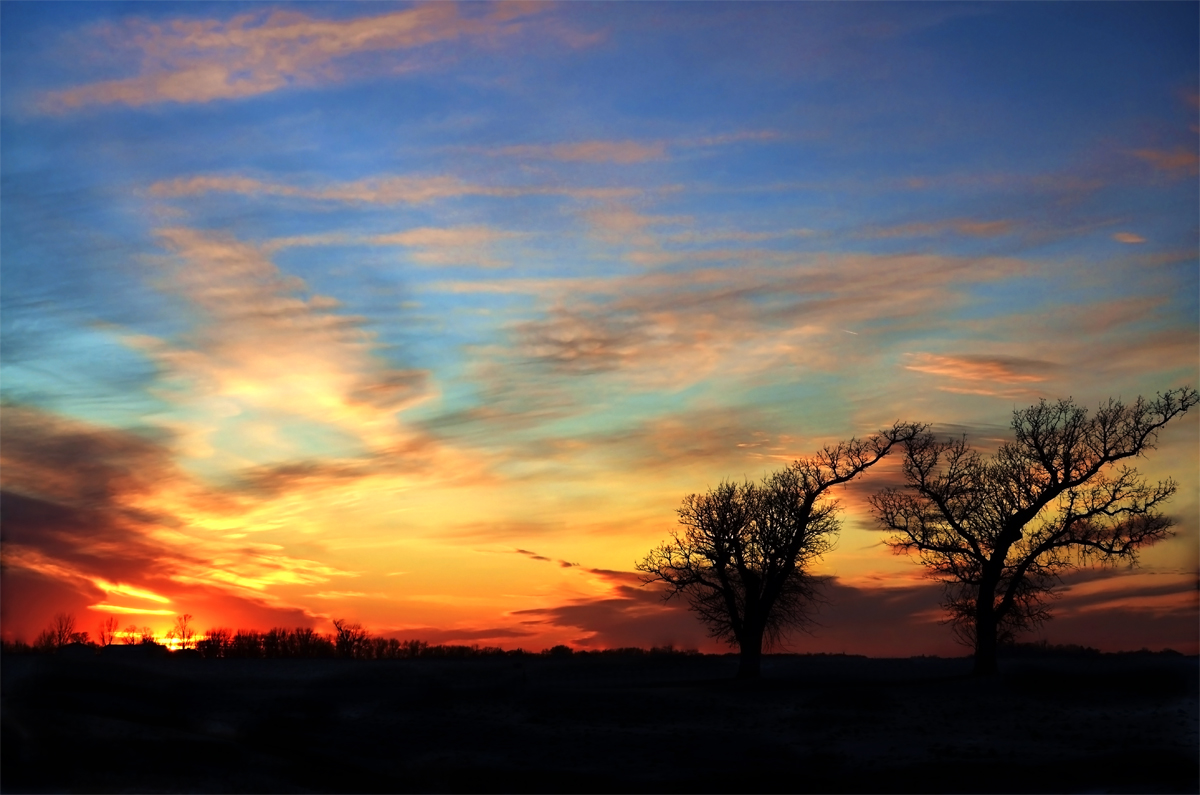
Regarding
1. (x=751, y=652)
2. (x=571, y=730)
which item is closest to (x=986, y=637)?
(x=751, y=652)

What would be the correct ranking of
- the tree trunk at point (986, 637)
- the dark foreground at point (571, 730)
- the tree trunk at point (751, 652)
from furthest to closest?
1. the tree trunk at point (751, 652)
2. the tree trunk at point (986, 637)
3. the dark foreground at point (571, 730)

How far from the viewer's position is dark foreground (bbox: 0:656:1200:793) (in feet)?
84.3

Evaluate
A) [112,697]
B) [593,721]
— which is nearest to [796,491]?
[593,721]

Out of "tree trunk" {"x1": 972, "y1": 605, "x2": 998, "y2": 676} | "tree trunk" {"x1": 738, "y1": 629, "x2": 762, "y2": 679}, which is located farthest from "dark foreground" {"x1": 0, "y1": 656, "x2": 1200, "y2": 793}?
"tree trunk" {"x1": 738, "y1": 629, "x2": 762, "y2": 679}

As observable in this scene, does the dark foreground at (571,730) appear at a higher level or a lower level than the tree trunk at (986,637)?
lower

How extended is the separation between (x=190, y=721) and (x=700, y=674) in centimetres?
2933

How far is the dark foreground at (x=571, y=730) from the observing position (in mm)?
25688

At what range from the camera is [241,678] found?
40625mm

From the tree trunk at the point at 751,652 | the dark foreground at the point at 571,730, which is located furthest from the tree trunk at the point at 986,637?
the tree trunk at the point at 751,652

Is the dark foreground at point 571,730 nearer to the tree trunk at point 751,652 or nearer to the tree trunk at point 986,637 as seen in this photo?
the tree trunk at point 986,637

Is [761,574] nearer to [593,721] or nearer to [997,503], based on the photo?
[997,503]

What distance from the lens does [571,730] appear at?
32.8 m

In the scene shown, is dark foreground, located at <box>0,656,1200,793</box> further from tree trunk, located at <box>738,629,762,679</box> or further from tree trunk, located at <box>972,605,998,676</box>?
tree trunk, located at <box>738,629,762,679</box>

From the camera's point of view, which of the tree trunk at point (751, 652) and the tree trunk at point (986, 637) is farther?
the tree trunk at point (751, 652)
